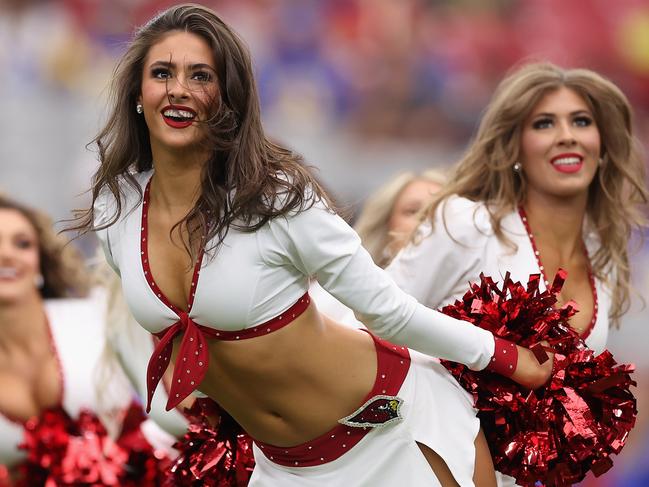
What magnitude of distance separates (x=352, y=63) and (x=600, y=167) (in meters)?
5.47

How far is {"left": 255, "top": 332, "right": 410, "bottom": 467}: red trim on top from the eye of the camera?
8.99 feet

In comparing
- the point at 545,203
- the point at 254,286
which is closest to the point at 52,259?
the point at 545,203

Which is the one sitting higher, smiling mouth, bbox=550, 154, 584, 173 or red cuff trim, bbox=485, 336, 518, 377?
smiling mouth, bbox=550, 154, 584, 173

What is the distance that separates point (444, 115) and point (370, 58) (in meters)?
0.72

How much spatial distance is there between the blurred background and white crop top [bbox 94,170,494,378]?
606 cm

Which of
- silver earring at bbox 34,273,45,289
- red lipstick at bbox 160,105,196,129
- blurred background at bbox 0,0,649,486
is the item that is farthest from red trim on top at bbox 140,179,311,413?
blurred background at bbox 0,0,649,486

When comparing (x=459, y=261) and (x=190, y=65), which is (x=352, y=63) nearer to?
(x=459, y=261)

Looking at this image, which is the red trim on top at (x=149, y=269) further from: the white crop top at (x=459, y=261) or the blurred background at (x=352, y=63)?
the blurred background at (x=352, y=63)

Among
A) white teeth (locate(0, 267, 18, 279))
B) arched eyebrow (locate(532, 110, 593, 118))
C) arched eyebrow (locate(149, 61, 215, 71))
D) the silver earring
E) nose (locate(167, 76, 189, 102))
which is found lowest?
the silver earring

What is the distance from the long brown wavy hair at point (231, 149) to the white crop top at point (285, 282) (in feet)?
0.12

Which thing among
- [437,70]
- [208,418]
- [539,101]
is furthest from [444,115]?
[208,418]

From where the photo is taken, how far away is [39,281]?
4492mm

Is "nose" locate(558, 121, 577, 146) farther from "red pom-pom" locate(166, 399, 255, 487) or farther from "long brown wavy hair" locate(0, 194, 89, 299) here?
"long brown wavy hair" locate(0, 194, 89, 299)

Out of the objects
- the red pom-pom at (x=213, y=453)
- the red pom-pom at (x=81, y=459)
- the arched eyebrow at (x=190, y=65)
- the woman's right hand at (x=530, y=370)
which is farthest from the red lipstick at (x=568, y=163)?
the red pom-pom at (x=81, y=459)
